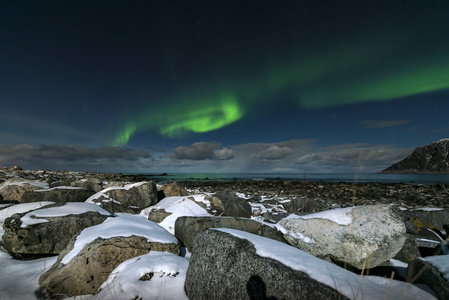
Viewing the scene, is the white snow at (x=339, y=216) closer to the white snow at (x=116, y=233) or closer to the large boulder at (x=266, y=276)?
the large boulder at (x=266, y=276)

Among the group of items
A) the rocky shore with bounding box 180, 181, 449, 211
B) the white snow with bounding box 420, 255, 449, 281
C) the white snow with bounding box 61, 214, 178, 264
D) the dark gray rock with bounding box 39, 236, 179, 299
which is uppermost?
the white snow with bounding box 420, 255, 449, 281

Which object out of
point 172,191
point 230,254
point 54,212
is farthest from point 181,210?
point 230,254

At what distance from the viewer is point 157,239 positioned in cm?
395

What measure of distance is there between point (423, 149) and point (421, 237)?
180908mm

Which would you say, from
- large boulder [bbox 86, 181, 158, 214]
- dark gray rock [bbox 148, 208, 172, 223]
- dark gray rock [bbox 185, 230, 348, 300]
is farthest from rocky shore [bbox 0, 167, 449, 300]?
large boulder [bbox 86, 181, 158, 214]

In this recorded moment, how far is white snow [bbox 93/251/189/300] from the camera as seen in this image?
2.63m

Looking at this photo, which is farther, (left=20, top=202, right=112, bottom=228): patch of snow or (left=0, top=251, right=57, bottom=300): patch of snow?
(left=20, top=202, right=112, bottom=228): patch of snow

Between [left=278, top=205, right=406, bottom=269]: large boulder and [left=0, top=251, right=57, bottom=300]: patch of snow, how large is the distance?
17.0 feet

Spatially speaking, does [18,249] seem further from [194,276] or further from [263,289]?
[263,289]

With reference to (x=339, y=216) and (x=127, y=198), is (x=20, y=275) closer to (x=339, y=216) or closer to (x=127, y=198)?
(x=127, y=198)

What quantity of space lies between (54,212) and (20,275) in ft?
5.22

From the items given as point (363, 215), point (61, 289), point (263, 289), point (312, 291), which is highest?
point (363, 215)

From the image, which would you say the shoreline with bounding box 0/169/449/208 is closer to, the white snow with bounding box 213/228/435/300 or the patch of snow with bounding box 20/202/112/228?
the white snow with bounding box 213/228/435/300

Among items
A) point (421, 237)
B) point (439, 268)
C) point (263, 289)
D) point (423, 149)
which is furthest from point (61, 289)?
point (423, 149)
